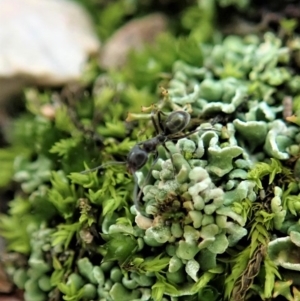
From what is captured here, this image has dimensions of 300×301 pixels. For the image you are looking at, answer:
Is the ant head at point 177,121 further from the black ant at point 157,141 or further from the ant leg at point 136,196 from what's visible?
the ant leg at point 136,196

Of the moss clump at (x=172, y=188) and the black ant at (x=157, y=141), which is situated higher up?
the black ant at (x=157, y=141)

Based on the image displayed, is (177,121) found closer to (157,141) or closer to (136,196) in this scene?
(157,141)

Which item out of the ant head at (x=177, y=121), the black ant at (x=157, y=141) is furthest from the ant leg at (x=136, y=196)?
the ant head at (x=177, y=121)

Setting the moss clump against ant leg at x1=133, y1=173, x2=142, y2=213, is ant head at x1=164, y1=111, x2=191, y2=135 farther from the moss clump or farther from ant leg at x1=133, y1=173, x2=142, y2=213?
ant leg at x1=133, y1=173, x2=142, y2=213

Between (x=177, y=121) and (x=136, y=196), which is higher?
(x=177, y=121)

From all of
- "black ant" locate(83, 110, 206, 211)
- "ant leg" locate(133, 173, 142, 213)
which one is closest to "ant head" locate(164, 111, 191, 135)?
"black ant" locate(83, 110, 206, 211)

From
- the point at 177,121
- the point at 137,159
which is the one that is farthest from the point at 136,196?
the point at 177,121
